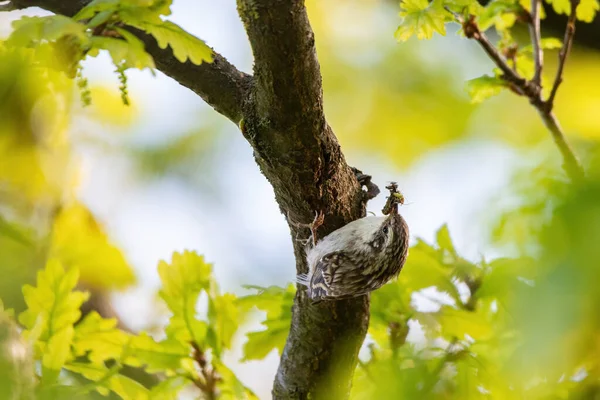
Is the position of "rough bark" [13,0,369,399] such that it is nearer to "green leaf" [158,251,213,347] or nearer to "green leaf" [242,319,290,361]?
"green leaf" [242,319,290,361]

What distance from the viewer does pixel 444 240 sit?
1.84 m

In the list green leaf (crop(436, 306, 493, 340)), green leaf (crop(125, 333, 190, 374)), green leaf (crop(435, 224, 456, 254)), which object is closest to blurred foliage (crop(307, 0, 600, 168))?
green leaf (crop(435, 224, 456, 254))

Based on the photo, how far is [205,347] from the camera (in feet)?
5.83

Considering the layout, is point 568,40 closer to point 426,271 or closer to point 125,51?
point 426,271

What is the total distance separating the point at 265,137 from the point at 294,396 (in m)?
0.83

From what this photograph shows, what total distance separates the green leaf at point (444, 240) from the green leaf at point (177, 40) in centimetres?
98

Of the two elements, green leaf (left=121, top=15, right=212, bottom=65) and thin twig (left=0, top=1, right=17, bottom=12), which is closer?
green leaf (left=121, top=15, right=212, bottom=65)

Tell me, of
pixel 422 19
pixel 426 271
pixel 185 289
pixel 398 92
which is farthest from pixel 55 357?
pixel 398 92

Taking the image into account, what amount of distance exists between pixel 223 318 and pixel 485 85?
106 cm

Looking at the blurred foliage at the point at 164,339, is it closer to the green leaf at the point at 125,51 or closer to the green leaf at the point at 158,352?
the green leaf at the point at 158,352

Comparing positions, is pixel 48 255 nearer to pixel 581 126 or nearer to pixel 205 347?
pixel 205 347

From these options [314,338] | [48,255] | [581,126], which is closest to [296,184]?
[314,338]

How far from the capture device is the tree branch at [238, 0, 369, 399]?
1.20 m

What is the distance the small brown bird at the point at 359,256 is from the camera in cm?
175
